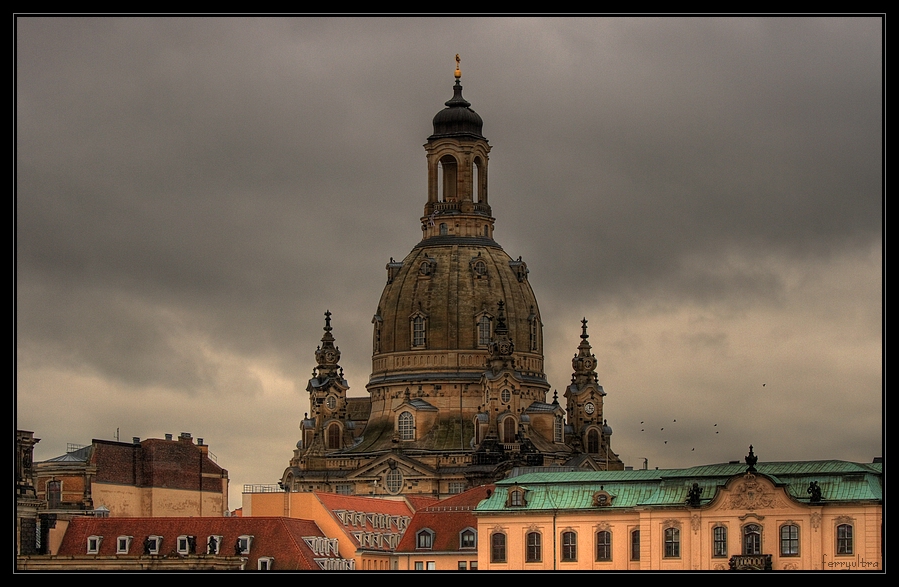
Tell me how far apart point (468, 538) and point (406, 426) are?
3713 centimetres

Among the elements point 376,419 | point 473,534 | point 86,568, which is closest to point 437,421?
point 376,419

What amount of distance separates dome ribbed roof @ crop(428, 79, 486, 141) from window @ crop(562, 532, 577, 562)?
59606 mm

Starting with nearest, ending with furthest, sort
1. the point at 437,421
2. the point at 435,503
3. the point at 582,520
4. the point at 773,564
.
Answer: the point at 773,564
the point at 582,520
the point at 435,503
the point at 437,421

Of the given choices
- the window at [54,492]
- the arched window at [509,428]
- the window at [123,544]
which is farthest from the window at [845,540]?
the arched window at [509,428]

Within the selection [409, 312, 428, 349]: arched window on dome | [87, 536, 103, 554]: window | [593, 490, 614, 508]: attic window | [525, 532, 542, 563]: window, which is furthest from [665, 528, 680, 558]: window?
[409, 312, 428, 349]: arched window on dome

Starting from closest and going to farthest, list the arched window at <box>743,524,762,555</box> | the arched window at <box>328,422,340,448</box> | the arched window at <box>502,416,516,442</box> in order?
the arched window at <box>743,524,762,555</box> < the arched window at <box>502,416,516,442</box> < the arched window at <box>328,422,340,448</box>

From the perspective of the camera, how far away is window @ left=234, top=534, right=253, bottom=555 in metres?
113

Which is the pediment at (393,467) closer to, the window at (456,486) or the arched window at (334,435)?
the window at (456,486)

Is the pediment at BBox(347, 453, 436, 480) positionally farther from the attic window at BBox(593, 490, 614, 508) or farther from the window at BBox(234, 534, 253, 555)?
the attic window at BBox(593, 490, 614, 508)

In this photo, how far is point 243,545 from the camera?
113000 mm

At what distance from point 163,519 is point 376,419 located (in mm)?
44810

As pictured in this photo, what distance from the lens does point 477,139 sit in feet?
526

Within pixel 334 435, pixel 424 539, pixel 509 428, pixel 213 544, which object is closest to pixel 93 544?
pixel 213 544

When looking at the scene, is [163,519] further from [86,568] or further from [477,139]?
[477,139]
